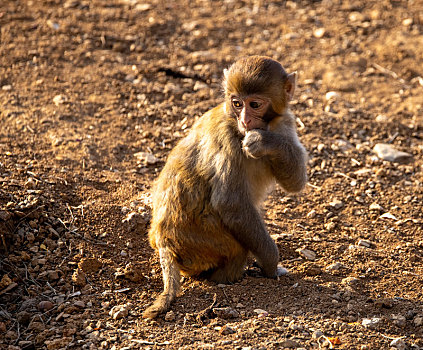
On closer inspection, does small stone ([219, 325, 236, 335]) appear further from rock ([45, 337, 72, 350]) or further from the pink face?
the pink face

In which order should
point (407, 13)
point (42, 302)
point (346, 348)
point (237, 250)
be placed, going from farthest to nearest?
1. point (407, 13)
2. point (237, 250)
3. point (42, 302)
4. point (346, 348)

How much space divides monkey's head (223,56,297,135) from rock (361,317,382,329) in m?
2.09

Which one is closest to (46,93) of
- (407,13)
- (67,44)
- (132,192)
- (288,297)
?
(67,44)

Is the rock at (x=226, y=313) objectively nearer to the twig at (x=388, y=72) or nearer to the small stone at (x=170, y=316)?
the small stone at (x=170, y=316)

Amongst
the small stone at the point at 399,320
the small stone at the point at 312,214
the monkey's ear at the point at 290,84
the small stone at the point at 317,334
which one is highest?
the monkey's ear at the point at 290,84

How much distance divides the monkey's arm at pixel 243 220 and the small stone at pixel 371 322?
1100 mm

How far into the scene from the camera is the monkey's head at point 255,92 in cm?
592

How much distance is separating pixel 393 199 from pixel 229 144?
289cm

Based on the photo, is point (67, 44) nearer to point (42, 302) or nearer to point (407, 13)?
point (42, 302)

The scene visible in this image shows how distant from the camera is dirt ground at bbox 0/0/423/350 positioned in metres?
5.58

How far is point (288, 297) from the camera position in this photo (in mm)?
5953

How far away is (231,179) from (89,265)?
1731mm

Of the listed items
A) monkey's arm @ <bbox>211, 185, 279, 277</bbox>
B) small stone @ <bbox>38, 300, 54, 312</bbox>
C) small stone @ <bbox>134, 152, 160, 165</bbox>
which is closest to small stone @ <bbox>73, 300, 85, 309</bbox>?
small stone @ <bbox>38, 300, 54, 312</bbox>

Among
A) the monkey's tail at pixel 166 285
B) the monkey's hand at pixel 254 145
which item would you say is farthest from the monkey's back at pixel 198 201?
the monkey's hand at pixel 254 145
